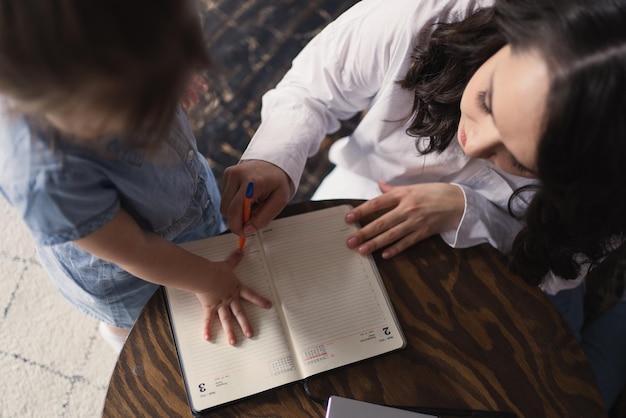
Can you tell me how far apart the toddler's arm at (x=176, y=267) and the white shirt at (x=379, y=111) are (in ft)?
0.75

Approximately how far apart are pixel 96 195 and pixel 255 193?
29cm

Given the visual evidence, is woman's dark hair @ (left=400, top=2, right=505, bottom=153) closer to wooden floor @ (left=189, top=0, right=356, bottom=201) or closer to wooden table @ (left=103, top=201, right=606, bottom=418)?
wooden table @ (left=103, top=201, right=606, bottom=418)

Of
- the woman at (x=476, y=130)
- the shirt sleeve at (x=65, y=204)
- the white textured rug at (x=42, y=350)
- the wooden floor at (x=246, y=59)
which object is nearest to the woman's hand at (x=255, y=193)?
the woman at (x=476, y=130)

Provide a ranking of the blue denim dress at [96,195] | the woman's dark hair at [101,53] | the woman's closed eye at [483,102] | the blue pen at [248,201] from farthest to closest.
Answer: the blue pen at [248,201]
the woman's closed eye at [483,102]
the blue denim dress at [96,195]
the woman's dark hair at [101,53]

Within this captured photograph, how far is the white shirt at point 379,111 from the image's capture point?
78cm

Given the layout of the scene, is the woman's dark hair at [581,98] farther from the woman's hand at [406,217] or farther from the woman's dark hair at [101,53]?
the woman's dark hair at [101,53]

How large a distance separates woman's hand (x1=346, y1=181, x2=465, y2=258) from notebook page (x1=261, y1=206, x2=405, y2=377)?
0.08 ft

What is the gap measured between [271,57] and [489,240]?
1011 mm

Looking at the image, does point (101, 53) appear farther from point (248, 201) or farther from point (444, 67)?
point (444, 67)

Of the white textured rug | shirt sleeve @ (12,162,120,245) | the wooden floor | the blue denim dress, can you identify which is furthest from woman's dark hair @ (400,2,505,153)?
the white textured rug

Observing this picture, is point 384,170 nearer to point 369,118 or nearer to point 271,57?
point 369,118

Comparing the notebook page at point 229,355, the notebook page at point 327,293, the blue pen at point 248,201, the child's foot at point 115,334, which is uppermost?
the blue pen at point 248,201

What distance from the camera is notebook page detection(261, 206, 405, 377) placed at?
69 centimetres

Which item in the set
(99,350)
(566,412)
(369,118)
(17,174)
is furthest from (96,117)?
(99,350)
